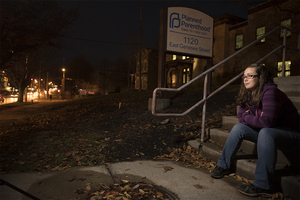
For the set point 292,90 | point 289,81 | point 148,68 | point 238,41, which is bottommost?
point 292,90

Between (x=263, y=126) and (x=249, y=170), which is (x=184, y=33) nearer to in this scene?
(x=263, y=126)

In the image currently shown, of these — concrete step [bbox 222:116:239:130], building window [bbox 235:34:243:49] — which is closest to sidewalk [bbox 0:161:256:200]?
concrete step [bbox 222:116:239:130]

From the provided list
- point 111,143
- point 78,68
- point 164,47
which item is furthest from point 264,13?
point 78,68

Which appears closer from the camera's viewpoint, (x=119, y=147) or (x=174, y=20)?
(x=119, y=147)

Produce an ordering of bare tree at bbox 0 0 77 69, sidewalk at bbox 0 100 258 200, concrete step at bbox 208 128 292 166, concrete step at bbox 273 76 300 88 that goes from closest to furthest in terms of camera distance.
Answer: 1. sidewalk at bbox 0 100 258 200
2. concrete step at bbox 208 128 292 166
3. concrete step at bbox 273 76 300 88
4. bare tree at bbox 0 0 77 69

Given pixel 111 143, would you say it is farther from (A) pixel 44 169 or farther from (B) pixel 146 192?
(B) pixel 146 192

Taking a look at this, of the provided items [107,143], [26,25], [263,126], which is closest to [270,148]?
[263,126]

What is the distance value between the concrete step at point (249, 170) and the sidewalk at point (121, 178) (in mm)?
210

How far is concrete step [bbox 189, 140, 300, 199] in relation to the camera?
7.25ft

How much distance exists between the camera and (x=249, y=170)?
8.75 feet

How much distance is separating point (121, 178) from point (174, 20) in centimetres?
539

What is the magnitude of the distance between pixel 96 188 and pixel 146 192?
65 cm

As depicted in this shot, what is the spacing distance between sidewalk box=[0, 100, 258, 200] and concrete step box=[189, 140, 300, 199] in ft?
0.69

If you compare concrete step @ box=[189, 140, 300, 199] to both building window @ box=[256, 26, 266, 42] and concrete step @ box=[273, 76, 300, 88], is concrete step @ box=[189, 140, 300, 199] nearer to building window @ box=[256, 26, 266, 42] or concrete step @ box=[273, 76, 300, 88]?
concrete step @ box=[273, 76, 300, 88]
